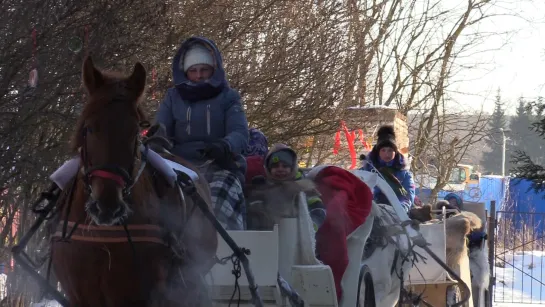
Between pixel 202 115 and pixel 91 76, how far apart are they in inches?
58.7

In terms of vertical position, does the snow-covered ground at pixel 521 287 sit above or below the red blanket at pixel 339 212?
below

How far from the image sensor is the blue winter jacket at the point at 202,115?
210 inches

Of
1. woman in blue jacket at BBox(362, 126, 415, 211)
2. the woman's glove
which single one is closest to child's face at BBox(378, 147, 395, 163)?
woman in blue jacket at BBox(362, 126, 415, 211)

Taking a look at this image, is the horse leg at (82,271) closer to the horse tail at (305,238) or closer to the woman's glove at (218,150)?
the woman's glove at (218,150)

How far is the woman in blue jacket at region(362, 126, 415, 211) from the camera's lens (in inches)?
328

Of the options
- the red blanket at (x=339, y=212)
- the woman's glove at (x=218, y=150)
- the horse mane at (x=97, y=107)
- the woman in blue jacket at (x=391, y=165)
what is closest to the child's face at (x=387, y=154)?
the woman in blue jacket at (x=391, y=165)

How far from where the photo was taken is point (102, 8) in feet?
24.0

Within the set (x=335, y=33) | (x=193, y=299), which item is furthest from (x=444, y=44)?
(x=193, y=299)

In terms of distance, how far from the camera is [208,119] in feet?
17.6

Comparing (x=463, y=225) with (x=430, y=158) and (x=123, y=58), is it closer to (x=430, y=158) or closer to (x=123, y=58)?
(x=123, y=58)

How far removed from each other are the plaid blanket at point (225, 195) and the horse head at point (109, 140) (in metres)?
1.20

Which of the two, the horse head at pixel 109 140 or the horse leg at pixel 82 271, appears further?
the horse leg at pixel 82 271

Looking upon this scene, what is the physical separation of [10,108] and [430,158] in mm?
15735

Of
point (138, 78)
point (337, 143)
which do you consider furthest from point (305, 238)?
point (337, 143)
